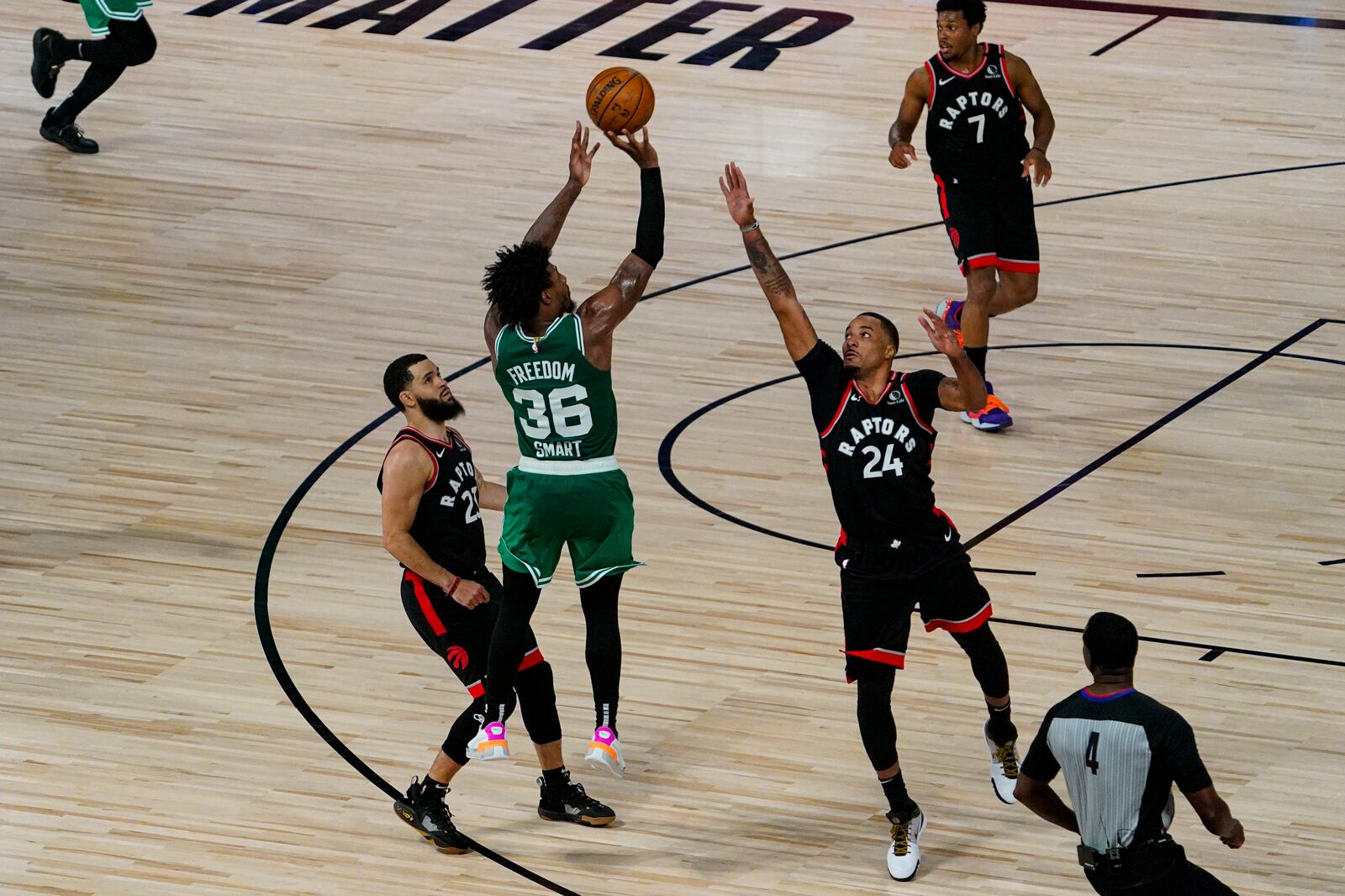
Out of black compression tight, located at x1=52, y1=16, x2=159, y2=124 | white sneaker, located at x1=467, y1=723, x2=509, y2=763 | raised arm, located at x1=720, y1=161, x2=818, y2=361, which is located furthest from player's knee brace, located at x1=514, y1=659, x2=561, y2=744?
black compression tight, located at x1=52, y1=16, x2=159, y2=124

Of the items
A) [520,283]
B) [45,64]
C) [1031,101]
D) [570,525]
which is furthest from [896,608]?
[45,64]

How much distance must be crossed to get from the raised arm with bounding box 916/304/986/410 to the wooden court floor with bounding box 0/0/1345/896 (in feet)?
5.12

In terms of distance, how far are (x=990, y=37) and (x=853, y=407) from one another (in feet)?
38.9

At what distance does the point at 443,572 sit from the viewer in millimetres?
6656

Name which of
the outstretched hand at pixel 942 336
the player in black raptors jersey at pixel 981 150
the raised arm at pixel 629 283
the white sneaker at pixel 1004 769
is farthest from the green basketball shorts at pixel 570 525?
the player in black raptors jersey at pixel 981 150

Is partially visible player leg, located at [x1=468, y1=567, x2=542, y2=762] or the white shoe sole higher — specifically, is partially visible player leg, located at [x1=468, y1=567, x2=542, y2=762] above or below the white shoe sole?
above

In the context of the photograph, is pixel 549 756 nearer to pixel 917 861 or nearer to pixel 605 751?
pixel 605 751

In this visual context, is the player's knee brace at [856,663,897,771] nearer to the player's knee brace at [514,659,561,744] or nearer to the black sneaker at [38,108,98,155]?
the player's knee brace at [514,659,561,744]

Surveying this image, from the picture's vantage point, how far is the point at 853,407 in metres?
6.58

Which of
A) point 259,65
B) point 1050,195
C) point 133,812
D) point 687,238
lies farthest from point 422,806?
point 259,65

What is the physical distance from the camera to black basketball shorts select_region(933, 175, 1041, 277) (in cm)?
1021

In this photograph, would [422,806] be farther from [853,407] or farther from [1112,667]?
[1112,667]

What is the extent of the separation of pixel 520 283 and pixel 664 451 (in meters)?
3.69

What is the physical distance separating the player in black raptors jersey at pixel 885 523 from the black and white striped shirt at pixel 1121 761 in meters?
1.19
